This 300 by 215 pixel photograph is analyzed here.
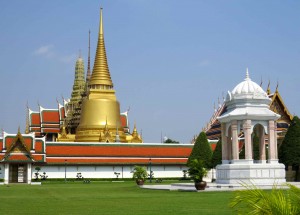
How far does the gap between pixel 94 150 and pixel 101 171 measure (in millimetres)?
2454

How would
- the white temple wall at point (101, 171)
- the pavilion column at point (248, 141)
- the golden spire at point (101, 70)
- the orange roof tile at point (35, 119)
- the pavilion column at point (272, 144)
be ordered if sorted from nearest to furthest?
the pavilion column at point (248, 141) → the pavilion column at point (272, 144) → the white temple wall at point (101, 171) → the golden spire at point (101, 70) → the orange roof tile at point (35, 119)

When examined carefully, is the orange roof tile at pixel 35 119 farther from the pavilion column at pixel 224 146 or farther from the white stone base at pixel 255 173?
the white stone base at pixel 255 173

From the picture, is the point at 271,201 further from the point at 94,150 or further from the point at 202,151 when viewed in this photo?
the point at 94,150

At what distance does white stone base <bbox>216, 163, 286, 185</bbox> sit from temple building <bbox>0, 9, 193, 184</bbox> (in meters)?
22.0

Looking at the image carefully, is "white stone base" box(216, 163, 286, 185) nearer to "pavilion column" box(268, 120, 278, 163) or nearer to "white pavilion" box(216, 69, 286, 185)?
"white pavilion" box(216, 69, 286, 185)

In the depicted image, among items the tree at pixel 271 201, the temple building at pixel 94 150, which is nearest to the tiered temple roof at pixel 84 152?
the temple building at pixel 94 150

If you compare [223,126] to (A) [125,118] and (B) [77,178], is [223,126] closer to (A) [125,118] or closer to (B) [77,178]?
(B) [77,178]

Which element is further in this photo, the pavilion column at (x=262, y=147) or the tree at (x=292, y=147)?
the tree at (x=292, y=147)

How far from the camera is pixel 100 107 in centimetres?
6644

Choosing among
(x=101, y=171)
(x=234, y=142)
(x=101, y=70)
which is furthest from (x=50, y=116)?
(x=234, y=142)

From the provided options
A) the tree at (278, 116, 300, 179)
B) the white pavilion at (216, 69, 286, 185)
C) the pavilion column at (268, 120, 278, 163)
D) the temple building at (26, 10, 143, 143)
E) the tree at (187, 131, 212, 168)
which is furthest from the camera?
the temple building at (26, 10, 143, 143)

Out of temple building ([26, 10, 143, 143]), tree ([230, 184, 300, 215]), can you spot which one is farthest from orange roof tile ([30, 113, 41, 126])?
tree ([230, 184, 300, 215])

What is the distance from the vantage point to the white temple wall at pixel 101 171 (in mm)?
49969

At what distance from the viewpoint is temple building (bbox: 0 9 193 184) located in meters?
46.6
